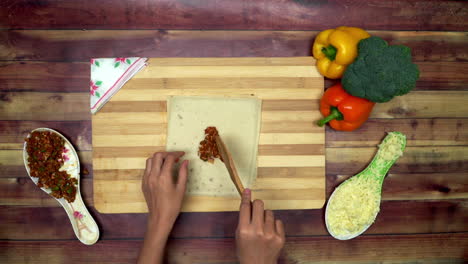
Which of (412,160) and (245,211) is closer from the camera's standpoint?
(245,211)

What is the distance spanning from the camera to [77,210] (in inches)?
44.2

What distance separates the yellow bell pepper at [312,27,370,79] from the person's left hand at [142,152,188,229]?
0.60m

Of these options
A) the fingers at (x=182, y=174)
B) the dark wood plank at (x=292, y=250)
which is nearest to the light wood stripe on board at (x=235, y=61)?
the fingers at (x=182, y=174)

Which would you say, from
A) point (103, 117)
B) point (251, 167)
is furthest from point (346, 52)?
point (103, 117)

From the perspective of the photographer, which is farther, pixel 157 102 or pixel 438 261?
pixel 438 261

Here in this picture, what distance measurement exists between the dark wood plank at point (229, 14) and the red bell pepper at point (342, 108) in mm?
293

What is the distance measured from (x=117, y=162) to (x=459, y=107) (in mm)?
1342

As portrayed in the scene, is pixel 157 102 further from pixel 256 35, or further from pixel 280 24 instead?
pixel 280 24

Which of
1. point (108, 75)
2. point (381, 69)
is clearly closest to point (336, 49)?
point (381, 69)

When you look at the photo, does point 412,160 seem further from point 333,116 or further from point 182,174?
point 182,174

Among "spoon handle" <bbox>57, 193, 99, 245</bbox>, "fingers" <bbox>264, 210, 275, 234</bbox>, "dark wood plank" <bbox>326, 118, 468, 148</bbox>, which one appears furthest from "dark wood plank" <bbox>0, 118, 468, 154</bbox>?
"fingers" <bbox>264, 210, 275, 234</bbox>

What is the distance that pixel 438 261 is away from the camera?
1229 millimetres

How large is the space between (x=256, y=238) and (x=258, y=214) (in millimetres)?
66

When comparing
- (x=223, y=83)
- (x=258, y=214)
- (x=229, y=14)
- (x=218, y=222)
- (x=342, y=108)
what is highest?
(x=229, y=14)
